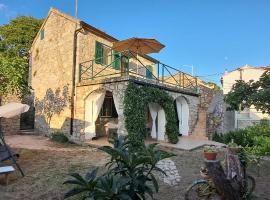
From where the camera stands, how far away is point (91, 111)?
1368 cm

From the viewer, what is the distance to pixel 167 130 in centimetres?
1333

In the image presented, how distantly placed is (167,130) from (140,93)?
8.99 feet

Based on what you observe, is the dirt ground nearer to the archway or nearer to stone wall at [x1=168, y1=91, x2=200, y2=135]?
the archway

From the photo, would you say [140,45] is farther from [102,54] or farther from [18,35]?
[18,35]

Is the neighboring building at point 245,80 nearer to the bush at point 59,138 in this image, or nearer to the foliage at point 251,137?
the foliage at point 251,137

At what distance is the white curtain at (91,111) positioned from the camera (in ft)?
44.4

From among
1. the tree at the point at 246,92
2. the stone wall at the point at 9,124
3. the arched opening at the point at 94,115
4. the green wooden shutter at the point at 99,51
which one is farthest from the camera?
the stone wall at the point at 9,124

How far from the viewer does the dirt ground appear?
20.6 ft

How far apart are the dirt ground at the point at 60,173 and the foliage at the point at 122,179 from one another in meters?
2.17

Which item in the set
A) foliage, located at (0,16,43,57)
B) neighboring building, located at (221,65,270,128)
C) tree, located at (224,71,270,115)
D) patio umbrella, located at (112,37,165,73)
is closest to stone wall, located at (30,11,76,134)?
patio umbrella, located at (112,37,165,73)

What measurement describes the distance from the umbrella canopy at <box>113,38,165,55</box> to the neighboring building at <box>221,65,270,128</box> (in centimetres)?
1004

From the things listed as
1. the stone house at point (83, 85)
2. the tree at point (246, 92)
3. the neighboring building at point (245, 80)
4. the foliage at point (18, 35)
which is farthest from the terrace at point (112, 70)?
the foliage at point (18, 35)

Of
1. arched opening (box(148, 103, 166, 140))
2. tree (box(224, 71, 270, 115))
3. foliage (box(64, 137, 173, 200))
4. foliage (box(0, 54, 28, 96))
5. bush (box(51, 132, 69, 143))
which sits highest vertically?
foliage (box(0, 54, 28, 96))

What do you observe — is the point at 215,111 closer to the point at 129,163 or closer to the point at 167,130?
the point at 167,130
